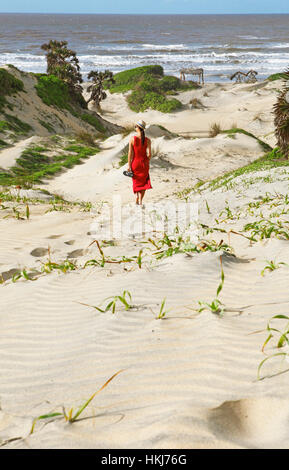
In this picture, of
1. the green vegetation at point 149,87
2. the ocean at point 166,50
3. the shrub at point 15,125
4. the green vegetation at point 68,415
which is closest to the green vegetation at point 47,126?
the shrub at point 15,125

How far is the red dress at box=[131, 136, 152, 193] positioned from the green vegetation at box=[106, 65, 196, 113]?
69.5 feet

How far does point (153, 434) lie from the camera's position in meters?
1.74

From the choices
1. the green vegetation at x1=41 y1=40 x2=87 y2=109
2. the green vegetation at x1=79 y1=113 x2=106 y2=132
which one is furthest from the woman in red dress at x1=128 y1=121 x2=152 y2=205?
the green vegetation at x1=41 y1=40 x2=87 y2=109

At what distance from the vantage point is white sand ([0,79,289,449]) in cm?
181

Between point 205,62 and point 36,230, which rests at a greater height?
point 205,62

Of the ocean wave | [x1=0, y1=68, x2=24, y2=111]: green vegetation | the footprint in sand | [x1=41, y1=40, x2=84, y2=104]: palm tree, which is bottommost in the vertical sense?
the footprint in sand

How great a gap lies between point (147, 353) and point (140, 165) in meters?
6.02

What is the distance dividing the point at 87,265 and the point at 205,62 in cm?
5592

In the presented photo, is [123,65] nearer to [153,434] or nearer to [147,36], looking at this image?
[147,36]

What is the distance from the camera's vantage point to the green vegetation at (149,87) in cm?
2956

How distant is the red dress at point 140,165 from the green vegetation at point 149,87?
21.2 m

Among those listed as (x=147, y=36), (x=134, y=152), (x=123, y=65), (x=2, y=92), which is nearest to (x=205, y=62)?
(x=123, y=65)

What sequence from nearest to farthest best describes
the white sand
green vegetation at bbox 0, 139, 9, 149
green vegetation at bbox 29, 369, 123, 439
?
the white sand < green vegetation at bbox 29, 369, 123, 439 < green vegetation at bbox 0, 139, 9, 149

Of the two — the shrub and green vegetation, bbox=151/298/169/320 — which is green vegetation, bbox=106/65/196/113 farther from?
green vegetation, bbox=151/298/169/320
